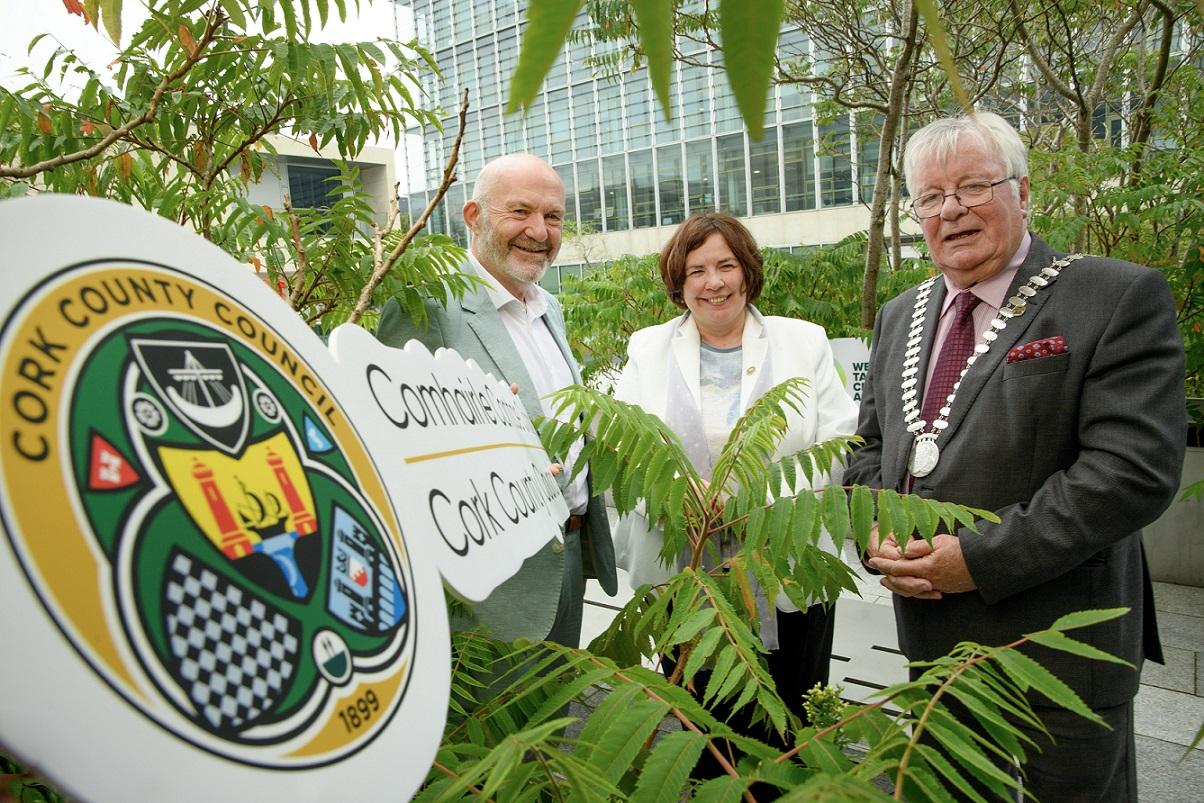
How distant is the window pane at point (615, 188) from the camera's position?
18531 mm

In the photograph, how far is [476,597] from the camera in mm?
793

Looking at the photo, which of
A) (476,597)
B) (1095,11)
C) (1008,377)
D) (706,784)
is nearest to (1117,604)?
(1008,377)

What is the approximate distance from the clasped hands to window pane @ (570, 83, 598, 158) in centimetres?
1441

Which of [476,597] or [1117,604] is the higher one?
[476,597]

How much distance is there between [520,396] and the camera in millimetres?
1758

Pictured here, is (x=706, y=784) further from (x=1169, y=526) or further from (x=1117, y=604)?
(x=1169, y=526)

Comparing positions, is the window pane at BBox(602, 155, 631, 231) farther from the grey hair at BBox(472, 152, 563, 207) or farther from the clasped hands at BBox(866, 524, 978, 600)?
the clasped hands at BBox(866, 524, 978, 600)

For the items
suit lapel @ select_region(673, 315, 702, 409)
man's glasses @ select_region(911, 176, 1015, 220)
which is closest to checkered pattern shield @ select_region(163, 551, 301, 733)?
man's glasses @ select_region(911, 176, 1015, 220)

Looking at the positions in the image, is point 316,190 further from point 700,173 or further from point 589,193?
point 589,193

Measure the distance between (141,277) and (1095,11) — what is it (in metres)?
8.11

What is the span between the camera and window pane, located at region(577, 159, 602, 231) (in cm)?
1877

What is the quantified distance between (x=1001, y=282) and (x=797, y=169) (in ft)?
53.5

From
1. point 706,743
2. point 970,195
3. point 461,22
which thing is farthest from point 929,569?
point 461,22

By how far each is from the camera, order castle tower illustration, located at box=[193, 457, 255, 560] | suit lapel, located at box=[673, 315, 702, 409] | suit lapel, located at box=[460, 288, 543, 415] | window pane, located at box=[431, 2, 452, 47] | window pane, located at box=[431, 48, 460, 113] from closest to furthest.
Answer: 1. castle tower illustration, located at box=[193, 457, 255, 560]
2. suit lapel, located at box=[460, 288, 543, 415]
3. suit lapel, located at box=[673, 315, 702, 409]
4. window pane, located at box=[431, 48, 460, 113]
5. window pane, located at box=[431, 2, 452, 47]
